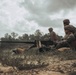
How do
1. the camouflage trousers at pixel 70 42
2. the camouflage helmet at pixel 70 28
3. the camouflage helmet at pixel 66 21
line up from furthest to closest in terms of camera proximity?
the camouflage helmet at pixel 66 21 < the camouflage helmet at pixel 70 28 < the camouflage trousers at pixel 70 42

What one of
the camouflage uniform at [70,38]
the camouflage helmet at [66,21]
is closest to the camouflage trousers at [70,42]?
the camouflage uniform at [70,38]

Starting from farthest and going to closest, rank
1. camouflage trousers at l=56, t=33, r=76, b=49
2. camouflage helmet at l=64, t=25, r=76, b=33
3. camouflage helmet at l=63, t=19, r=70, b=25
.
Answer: camouflage helmet at l=63, t=19, r=70, b=25
camouflage helmet at l=64, t=25, r=76, b=33
camouflage trousers at l=56, t=33, r=76, b=49

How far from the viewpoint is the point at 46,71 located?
307 inches

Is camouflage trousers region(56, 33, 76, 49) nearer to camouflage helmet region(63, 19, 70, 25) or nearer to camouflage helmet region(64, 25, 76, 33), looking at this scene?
camouflage helmet region(64, 25, 76, 33)

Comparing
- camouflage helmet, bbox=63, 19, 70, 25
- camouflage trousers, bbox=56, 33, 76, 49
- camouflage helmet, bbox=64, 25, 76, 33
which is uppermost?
camouflage helmet, bbox=63, 19, 70, 25

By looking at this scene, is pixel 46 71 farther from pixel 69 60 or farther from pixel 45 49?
pixel 45 49

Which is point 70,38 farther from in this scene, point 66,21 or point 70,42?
point 66,21

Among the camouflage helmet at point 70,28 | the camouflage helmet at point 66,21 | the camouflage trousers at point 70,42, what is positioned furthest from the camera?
the camouflage helmet at point 66,21

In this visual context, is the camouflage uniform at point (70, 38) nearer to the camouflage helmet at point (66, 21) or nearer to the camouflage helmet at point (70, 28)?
the camouflage helmet at point (70, 28)

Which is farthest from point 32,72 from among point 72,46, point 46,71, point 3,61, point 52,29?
point 52,29

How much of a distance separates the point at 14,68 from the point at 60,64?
1.41 meters

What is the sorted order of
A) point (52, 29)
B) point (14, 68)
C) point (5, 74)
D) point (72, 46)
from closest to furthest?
point (5, 74), point (14, 68), point (72, 46), point (52, 29)

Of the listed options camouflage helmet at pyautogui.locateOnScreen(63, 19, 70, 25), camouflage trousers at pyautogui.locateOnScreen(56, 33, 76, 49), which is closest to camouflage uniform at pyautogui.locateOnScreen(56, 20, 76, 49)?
camouflage trousers at pyautogui.locateOnScreen(56, 33, 76, 49)

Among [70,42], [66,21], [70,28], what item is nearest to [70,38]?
[70,42]
